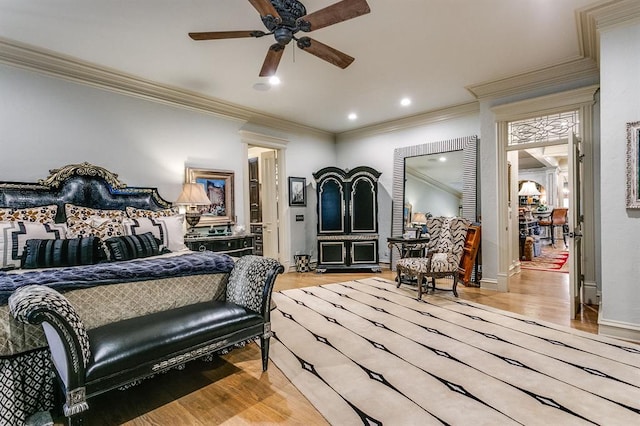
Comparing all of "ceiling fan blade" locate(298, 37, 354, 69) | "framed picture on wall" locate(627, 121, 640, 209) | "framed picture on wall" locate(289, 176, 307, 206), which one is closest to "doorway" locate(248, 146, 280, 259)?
"framed picture on wall" locate(289, 176, 307, 206)

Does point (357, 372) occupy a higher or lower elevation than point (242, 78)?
lower

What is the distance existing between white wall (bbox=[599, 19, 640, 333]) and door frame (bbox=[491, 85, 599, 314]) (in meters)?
0.51

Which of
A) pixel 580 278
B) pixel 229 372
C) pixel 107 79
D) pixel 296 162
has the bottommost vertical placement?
pixel 229 372

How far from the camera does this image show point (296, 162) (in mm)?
6383

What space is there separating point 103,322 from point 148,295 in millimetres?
313

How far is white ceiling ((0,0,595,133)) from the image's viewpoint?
273 centimetres

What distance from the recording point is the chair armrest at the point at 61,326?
152cm

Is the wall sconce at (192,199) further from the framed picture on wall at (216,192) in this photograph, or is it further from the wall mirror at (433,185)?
the wall mirror at (433,185)

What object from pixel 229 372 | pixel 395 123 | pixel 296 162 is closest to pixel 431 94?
pixel 395 123

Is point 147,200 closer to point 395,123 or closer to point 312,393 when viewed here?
point 312,393

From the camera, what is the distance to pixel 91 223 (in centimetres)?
338

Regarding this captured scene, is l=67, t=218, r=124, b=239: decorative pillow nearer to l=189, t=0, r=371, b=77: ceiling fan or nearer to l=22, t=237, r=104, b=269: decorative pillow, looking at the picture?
l=22, t=237, r=104, b=269: decorative pillow

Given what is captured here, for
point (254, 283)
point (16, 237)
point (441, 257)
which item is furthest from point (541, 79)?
point (16, 237)

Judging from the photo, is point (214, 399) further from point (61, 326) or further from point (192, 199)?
point (192, 199)
